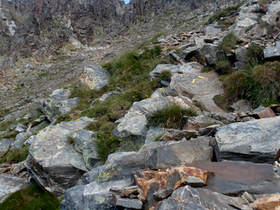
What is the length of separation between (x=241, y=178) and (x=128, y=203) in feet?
4.37

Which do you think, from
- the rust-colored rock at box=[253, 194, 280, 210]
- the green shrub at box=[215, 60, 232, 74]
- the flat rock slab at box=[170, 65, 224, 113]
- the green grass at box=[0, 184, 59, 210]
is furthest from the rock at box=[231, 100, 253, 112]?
the green grass at box=[0, 184, 59, 210]

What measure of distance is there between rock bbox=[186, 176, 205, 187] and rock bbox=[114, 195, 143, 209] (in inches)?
23.5

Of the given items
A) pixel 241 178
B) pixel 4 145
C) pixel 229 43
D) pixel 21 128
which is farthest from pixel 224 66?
pixel 4 145

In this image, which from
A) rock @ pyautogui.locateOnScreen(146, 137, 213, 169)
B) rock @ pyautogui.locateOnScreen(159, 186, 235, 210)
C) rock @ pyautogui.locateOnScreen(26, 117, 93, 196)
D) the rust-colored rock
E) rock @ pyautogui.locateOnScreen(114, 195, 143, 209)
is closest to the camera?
the rust-colored rock

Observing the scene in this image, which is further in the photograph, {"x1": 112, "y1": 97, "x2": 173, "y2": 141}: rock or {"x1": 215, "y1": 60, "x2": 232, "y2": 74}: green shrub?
{"x1": 215, "y1": 60, "x2": 232, "y2": 74}: green shrub

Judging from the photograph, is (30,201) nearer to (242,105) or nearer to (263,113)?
(263,113)

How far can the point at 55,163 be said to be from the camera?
204 inches

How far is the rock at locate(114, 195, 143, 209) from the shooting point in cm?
230

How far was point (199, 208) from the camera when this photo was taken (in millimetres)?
1846

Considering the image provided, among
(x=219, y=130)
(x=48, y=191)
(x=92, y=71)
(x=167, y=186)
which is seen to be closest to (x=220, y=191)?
(x=167, y=186)

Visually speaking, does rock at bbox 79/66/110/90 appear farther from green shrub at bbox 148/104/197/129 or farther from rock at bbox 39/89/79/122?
green shrub at bbox 148/104/197/129

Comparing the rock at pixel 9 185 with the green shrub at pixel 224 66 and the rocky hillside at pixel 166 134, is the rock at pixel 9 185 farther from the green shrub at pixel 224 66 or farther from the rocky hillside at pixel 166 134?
the green shrub at pixel 224 66

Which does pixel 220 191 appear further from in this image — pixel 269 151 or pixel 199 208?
pixel 269 151

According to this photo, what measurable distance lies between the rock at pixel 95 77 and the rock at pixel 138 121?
13.8ft
